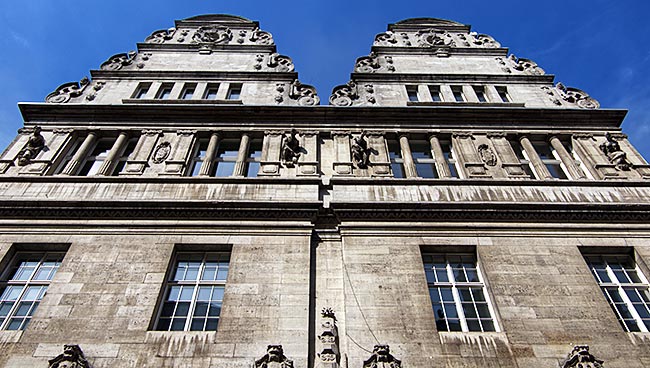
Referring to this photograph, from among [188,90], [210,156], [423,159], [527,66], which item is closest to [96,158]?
[210,156]

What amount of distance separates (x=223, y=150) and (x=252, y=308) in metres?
7.05

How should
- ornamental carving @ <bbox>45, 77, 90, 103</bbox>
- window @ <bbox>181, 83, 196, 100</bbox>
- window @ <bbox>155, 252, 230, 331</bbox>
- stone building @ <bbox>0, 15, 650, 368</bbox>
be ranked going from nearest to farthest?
stone building @ <bbox>0, 15, 650, 368</bbox>
window @ <bbox>155, 252, 230, 331</bbox>
ornamental carving @ <bbox>45, 77, 90, 103</bbox>
window @ <bbox>181, 83, 196, 100</bbox>

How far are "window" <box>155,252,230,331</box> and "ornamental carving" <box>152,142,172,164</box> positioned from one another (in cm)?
409

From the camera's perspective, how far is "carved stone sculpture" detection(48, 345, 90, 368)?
7888 millimetres

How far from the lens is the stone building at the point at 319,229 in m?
8.72

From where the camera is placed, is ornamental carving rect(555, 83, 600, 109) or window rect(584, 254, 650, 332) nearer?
window rect(584, 254, 650, 332)

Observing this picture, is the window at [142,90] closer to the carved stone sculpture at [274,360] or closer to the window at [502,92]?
the carved stone sculpture at [274,360]

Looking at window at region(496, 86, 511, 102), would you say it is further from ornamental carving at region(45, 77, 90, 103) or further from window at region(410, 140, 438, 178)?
ornamental carving at region(45, 77, 90, 103)

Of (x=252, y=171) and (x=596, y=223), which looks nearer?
(x=596, y=223)

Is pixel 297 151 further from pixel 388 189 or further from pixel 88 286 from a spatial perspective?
pixel 88 286

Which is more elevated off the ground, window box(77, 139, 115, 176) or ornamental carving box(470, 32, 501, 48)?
ornamental carving box(470, 32, 501, 48)

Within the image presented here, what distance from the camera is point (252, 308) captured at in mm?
9242

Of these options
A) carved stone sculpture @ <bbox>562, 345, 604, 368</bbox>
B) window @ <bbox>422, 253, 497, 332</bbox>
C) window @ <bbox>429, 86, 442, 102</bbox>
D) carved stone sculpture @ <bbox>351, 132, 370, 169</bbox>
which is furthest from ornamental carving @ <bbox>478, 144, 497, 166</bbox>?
carved stone sculpture @ <bbox>562, 345, 604, 368</bbox>

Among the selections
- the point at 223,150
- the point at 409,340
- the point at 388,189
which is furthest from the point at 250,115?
the point at 409,340
